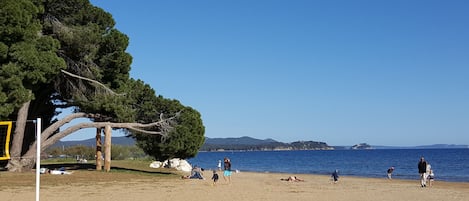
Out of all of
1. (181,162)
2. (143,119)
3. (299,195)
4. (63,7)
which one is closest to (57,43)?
(63,7)

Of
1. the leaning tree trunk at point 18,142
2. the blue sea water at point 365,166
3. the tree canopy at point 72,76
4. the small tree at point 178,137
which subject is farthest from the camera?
the blue sea water at point 365,166

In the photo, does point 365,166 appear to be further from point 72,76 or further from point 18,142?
point 18,142

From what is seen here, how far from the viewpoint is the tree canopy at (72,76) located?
2328 cm

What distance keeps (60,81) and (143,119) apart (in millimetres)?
5632

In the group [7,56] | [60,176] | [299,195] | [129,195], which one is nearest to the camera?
[129,195]

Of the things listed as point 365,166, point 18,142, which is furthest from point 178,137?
point 365,166

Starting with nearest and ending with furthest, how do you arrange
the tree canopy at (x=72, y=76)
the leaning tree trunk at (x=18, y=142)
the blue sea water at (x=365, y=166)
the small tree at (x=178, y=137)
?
1. the tree canopy at (x=72, y=76)
2. the leaning tree trunk at (x=18, y=142)
3. the small tree at (x=178, y=137)
4. the blue sea water at (x=365, y=166)

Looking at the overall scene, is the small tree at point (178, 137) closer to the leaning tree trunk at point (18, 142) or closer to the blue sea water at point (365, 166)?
the leaning tree trunk at point (18, 142)

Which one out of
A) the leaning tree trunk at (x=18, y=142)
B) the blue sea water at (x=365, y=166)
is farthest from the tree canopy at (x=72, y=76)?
the blue sea water at (x=365, y=166)

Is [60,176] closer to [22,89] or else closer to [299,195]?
[22,89]

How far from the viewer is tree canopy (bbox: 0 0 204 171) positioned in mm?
23281

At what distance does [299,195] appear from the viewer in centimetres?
2008

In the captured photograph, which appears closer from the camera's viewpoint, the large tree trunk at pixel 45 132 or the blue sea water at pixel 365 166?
the large tree trunk at pixel 45 132

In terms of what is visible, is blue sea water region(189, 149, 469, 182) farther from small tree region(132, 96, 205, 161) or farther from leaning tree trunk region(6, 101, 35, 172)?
leaning tree trunk region(6, 101, 35, 172)
